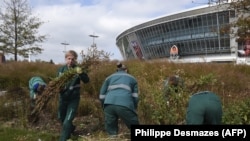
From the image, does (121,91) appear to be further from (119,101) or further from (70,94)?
(70,94)

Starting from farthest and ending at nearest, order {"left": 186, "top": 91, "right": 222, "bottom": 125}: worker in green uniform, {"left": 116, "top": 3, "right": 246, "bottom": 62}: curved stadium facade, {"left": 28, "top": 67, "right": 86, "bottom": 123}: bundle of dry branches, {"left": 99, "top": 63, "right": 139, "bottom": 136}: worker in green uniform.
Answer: {"left": 116, "top": 3, "right": 246, "bottom": 62}: curved stadium facade → {"left": 28, "top": 67, "right": 86, "bottom": 123}: bundle of dry branches → {"left": 99, "top": 63, "right": 139, "bottom": 136}: worker in green uniform → {"left": 186, "top": 91, "right": 222, "bottom": 125}: worker in green uniform

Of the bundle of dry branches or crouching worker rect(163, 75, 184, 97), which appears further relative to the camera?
the bundle of dry branches

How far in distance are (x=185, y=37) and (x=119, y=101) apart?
76.4 m

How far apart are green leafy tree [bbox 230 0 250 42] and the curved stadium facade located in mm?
56253

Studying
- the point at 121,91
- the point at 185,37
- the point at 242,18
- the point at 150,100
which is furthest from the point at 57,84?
the point at 185,37

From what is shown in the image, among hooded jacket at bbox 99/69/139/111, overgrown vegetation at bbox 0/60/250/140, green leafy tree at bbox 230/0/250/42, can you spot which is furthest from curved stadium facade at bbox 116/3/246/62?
hooded jacket at bbox 99/69/139/111

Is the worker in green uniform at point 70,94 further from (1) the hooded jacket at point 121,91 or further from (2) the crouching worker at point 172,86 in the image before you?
(2) the crouching worker at point 172,86

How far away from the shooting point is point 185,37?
8162 cm

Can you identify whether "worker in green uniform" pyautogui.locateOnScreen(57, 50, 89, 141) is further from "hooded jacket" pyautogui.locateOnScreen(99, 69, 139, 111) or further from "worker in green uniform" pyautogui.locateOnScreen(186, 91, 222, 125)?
"worker in green uniform" pyautogui.locateOnScreen(186, 91, 222, 125)

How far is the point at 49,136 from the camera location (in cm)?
839

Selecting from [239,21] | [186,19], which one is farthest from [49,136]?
[186,19]

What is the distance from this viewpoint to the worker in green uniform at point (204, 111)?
5523 mm

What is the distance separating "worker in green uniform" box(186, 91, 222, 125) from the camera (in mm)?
5523

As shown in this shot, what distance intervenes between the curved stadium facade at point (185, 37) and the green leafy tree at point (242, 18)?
2215 inches
